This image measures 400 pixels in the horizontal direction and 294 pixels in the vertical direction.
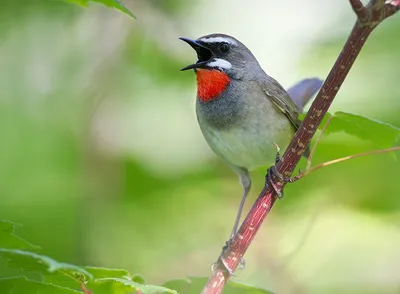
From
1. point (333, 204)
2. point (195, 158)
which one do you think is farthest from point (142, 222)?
point (333, 204)

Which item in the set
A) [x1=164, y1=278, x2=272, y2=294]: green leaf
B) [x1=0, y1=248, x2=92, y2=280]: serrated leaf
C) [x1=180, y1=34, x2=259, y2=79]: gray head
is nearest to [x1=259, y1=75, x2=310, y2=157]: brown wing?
[x1=180, y1=34, x2=259, y2=79]: gray head

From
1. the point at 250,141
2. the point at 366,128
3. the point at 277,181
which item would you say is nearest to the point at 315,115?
the point at 277,181

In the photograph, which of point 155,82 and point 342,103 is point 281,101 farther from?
point 155,82

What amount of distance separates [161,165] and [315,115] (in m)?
2.32

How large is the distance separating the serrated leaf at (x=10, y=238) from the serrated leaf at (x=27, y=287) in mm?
82

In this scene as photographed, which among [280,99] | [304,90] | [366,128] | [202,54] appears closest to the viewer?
[366,128]

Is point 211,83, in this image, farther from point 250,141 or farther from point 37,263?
point 37,263

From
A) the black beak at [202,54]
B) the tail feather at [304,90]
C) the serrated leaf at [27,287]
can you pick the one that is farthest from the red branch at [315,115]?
the tail feather at [304,90]

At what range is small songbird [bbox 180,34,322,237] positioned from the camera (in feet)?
10.8

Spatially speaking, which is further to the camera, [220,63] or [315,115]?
[220,63]

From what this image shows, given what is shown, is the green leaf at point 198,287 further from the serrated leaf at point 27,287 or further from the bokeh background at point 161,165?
the bokeh background at point 161,165

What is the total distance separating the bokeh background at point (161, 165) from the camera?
12.4ft

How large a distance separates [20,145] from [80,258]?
34.9 inches

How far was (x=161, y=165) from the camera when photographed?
3.97m
